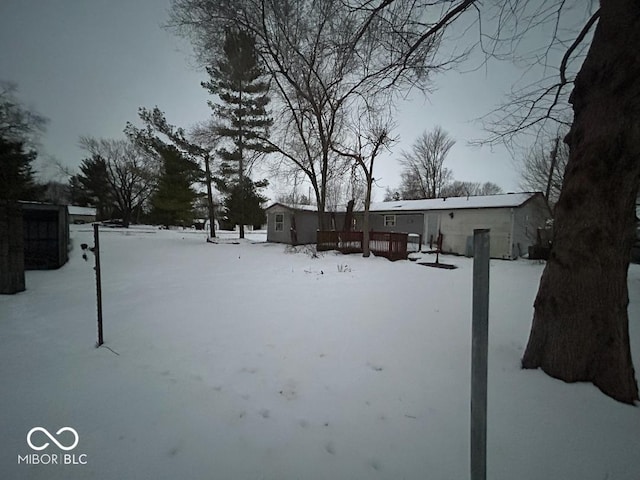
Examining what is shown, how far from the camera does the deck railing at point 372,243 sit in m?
10.5

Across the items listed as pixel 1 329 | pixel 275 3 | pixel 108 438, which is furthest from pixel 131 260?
pixel 275 3

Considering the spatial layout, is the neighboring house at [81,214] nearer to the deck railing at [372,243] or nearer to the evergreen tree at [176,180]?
the evergreen tree at [176,180]

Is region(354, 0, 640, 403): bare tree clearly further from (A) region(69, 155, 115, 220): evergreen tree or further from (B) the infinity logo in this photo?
(A) region(69, 155, 115, 220): evergreen tree

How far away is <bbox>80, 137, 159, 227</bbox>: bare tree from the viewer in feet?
96.8

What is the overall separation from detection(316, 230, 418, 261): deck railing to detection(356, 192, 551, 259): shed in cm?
325

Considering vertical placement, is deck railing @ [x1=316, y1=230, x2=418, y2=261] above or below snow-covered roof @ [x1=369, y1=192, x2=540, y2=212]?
below

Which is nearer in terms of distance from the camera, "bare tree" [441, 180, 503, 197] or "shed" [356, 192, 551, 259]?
"shed" [356, 192, 551, 259]

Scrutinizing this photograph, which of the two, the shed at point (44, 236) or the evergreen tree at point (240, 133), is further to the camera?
the evergreen tree at point (240, 133)

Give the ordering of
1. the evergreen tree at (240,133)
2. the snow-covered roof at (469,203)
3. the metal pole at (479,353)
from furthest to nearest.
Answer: the evergreen tree at (240,133), the snow-covered roof at (469,203), the metal pole at (479,353)

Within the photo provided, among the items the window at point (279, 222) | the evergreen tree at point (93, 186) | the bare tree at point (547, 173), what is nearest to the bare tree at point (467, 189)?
the bare tree at point (547, 173)

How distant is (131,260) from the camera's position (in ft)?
27.6

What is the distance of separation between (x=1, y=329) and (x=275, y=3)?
28.2ft

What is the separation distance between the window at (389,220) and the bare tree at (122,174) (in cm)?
2775

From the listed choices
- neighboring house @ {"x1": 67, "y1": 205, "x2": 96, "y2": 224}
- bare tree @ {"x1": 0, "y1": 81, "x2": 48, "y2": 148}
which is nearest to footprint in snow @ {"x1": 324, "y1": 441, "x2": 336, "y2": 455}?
bare tree @ {"x1": 0, "y1": 81, "x2": 48, "y2": 148}
